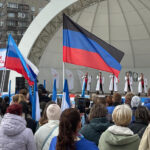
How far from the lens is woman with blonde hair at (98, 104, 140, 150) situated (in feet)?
7.88

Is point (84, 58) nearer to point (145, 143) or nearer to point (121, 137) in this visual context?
point (121, 137)

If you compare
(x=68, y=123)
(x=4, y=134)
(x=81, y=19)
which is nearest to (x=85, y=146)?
(x=68, y=123)

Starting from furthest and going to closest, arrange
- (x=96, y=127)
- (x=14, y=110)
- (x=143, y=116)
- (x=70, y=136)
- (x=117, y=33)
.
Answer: (x=117, y=33) < (x=143, y=116) < (x=96, y=127) < (x=14, y=110) < (x=70, y=136)

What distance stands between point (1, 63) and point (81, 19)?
7.91 meters

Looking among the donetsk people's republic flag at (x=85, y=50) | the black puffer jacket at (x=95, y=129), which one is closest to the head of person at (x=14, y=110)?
the black puffer jacket at (x=95, y=129)

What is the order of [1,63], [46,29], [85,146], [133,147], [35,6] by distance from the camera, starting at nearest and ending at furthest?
[85,146] < [133,147] < [1,63] < [46,29] < [35,6]

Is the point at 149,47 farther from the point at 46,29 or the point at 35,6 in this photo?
the point at 35,6

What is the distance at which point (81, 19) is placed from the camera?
17938mm

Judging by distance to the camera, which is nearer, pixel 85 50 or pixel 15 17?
pixel 85 50

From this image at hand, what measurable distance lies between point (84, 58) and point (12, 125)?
2870 millimetres

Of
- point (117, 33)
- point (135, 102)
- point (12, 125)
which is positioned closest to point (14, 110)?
point (12, 125)

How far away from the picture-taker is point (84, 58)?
205 inches

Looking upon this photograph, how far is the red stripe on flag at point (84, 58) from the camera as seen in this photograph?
5.14 m

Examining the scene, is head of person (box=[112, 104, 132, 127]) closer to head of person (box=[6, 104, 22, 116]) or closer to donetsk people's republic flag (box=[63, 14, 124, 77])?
head of person (box=[6, 104, 22, 116])
